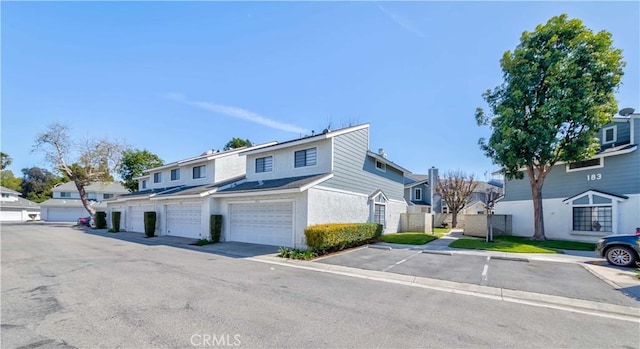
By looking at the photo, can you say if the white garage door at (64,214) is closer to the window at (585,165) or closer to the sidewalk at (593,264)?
the sidewalk at (593,264)

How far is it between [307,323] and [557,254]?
1436cm

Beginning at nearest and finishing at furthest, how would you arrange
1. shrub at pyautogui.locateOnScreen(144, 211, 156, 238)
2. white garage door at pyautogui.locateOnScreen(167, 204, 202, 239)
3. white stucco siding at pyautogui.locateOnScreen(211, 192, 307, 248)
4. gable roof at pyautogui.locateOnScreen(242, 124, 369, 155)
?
white stucco siding at pyautogui.locateOnScreen(211, 192, 307, 248)
gable roof at pyautogui.locateOnScreen(242, 124, 369, 155)
white garage door at pyautogui.locateOnScreen(167, 204, 202, 239)
shrub at pyautogui.locateOnScreen(144, 211, 156, 238)

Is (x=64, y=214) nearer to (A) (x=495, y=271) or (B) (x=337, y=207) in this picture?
(B) (x=337, y=207)

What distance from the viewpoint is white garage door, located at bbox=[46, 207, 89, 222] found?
4872 centimetres

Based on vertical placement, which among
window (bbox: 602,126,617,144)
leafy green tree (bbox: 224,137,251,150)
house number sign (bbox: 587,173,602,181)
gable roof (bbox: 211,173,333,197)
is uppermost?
leafy green tree (bbox: 224,137,251,150)

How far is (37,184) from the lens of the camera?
224ft

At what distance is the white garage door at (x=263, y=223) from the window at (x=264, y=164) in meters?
2.85

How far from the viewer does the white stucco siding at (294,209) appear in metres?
13.7

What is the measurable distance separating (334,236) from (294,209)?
2494 millimetres

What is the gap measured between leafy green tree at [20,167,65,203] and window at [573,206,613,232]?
86.6 m

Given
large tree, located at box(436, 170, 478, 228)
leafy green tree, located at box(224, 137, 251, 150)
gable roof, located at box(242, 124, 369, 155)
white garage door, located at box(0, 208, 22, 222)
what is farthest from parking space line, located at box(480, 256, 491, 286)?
white garage door, located at box(0, 208, 22, 222)

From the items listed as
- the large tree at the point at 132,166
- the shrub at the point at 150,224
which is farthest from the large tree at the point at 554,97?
the large tree at the point at 132,166

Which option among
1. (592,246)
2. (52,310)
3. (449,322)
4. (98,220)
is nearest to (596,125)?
(592,246)

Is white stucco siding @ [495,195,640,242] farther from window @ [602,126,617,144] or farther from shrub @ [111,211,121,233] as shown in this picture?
shrub @ [111,211,121,233]
